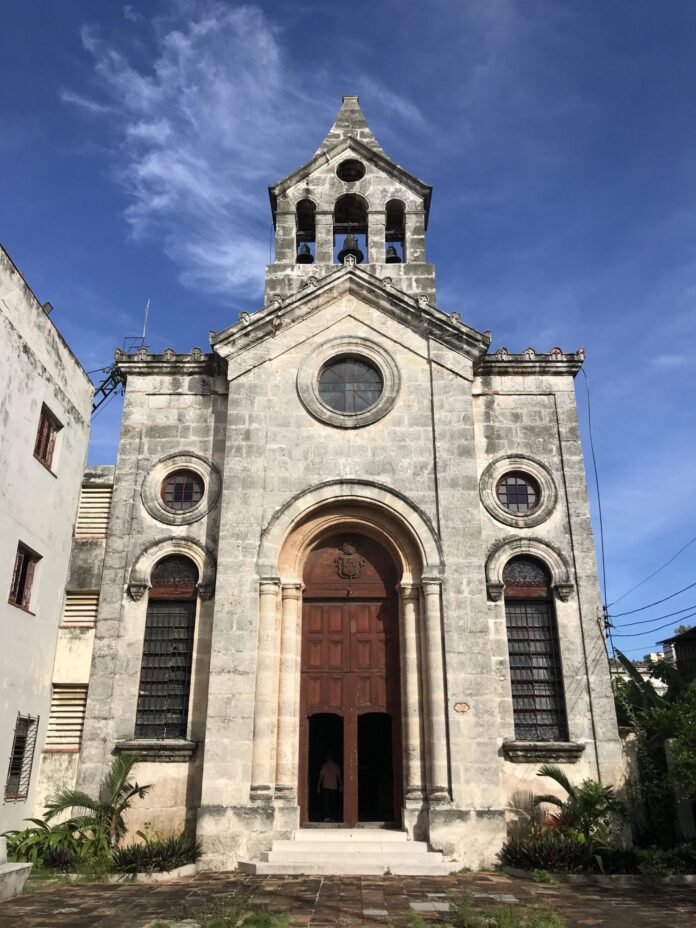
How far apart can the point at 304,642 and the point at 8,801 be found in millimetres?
6240

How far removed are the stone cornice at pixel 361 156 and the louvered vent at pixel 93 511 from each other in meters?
8.55

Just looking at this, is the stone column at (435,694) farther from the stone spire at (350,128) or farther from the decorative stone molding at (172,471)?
the stone spire at (350,128)

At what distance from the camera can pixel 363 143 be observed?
20.7 m

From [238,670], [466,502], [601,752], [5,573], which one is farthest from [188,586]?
[601,752]

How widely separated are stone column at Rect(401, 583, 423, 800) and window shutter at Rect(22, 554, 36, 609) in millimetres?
7553

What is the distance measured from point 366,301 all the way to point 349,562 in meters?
6.20

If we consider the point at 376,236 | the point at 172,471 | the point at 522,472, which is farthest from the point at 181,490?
the point at 376,236

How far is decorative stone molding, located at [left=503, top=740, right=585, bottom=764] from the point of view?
15258mm

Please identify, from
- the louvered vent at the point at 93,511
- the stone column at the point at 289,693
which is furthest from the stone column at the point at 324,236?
the stone column at the point at 289,693

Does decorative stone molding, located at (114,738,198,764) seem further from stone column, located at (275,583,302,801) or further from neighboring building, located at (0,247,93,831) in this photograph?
neighboring building, located at (0,247,93,831)

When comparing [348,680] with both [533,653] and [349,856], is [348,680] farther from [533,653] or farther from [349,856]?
[533,653]

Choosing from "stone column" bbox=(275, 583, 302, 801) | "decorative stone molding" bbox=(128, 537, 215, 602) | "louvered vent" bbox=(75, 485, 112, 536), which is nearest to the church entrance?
"stone column" bbox=(275, 583, 302, 801)

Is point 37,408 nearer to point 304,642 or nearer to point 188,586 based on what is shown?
point 188,586

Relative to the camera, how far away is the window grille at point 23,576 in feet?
48.9
